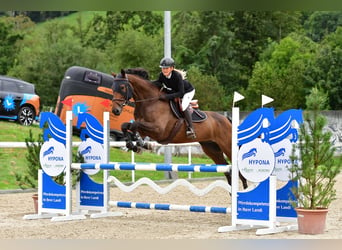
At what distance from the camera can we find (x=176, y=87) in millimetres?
8422

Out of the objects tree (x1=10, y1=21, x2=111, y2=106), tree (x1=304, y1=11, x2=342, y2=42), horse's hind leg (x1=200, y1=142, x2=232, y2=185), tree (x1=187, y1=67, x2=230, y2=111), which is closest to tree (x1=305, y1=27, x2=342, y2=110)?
tree (x1=187, y1=67, x2=230, y2=111)

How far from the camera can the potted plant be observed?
6.91 metres

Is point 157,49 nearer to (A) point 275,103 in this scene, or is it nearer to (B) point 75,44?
(B) point 75,44

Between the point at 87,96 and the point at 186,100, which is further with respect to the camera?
the point at 87,96

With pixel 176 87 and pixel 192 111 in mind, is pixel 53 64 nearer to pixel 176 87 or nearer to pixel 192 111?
pixel 192 111

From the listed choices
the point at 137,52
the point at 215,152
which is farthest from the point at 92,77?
the point at 137,52

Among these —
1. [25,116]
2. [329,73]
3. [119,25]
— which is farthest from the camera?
[119,25]

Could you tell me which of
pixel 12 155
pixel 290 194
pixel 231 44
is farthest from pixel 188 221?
pixel 231 44

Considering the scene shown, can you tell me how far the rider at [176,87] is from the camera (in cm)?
830

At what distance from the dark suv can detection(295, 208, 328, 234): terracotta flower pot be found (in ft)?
48.5

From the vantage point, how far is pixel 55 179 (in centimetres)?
888

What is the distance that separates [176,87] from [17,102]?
1316 centimetres

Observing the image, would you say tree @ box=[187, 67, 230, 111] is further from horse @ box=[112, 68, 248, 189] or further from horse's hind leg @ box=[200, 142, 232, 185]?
horse @ box=[112, 68, 248, 189]

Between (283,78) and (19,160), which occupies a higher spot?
(283,78)
